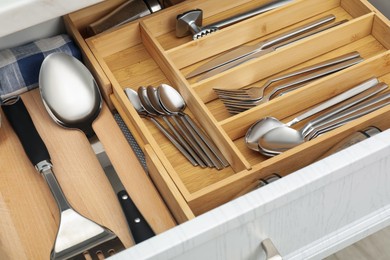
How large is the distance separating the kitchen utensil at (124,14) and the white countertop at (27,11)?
184mm

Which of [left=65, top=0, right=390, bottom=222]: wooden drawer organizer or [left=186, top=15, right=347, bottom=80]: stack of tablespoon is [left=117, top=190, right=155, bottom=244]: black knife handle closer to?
[left=65, top=0, right=390, bottom=222]: wooden drawer organizer

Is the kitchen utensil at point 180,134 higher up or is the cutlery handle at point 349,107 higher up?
the kitchen utensil at point 180,134

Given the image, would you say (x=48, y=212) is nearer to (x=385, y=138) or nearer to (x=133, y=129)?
(x=133, y=129)

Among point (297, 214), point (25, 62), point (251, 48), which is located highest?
point (25, 62)

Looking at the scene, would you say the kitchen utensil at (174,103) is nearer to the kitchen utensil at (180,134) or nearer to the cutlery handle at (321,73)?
the kitchen utensil at (180,134)

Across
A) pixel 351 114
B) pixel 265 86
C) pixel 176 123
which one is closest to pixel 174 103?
pixel 176 123

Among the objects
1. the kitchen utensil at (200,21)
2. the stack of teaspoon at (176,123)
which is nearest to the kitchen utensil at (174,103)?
the stack of teaspoon at (176,123)

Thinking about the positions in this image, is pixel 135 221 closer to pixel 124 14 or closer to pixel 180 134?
pixel 180 134

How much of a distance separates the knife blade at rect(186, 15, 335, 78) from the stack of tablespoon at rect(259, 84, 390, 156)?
0.49 ft

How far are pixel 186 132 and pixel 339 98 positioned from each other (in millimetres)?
205

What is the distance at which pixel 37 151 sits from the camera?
788mm

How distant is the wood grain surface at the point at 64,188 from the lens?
0.73m

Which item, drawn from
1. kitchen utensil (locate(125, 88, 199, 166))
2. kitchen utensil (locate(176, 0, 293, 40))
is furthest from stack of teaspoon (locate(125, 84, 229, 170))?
kitchen utensil (locate(176, 0, 293, 40))

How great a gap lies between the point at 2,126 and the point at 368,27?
0.53 m
